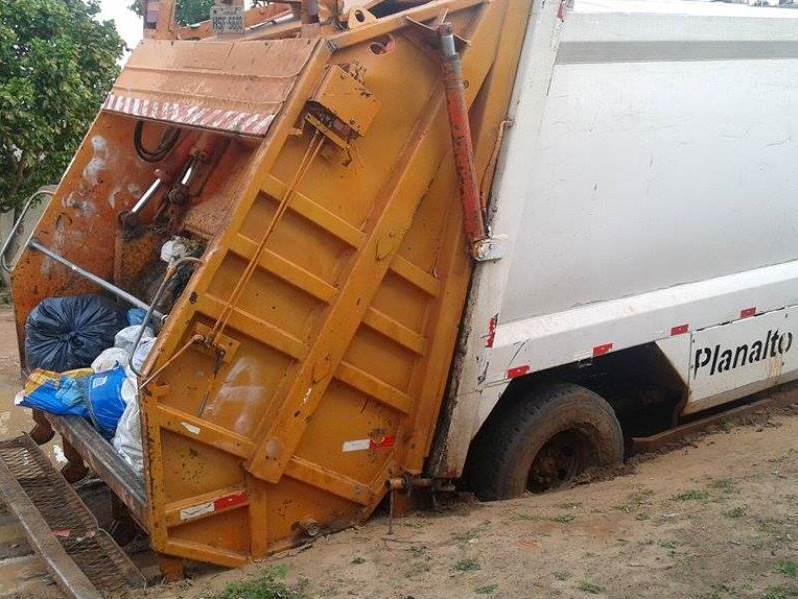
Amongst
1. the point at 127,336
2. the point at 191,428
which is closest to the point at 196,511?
the point at 191,428

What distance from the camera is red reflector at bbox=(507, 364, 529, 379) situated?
363cm

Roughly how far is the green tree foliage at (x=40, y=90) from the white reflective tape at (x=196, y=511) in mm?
6751

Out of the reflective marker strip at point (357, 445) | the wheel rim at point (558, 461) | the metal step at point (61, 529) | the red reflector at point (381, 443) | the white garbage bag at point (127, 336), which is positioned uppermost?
the wheel rim at point (558, 461)

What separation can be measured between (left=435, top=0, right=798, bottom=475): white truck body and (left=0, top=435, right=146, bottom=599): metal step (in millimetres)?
1353

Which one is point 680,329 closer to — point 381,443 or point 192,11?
point 381,443

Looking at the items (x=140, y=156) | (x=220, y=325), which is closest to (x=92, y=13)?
(x=140, y=156)

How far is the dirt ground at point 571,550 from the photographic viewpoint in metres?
2.97

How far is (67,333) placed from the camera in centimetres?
421

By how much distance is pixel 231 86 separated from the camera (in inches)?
136

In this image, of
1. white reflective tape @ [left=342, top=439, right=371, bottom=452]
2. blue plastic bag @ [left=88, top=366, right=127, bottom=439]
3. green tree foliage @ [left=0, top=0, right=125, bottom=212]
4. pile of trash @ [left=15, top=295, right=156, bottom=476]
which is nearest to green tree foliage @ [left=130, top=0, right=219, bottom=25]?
green tree foliage @ [left=0, top=0, right=125, bottom=212]

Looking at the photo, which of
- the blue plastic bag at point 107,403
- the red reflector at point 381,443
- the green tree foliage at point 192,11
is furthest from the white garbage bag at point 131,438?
the green tree foliage at point 192,11

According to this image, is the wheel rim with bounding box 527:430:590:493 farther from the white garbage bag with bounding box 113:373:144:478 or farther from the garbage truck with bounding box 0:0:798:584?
the white garbage bag with bounding box 113:373:144:478

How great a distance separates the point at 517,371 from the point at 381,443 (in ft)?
2.17

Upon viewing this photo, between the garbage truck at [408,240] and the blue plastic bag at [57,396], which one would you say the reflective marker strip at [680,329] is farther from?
the blue plastic bag at [57,396]
